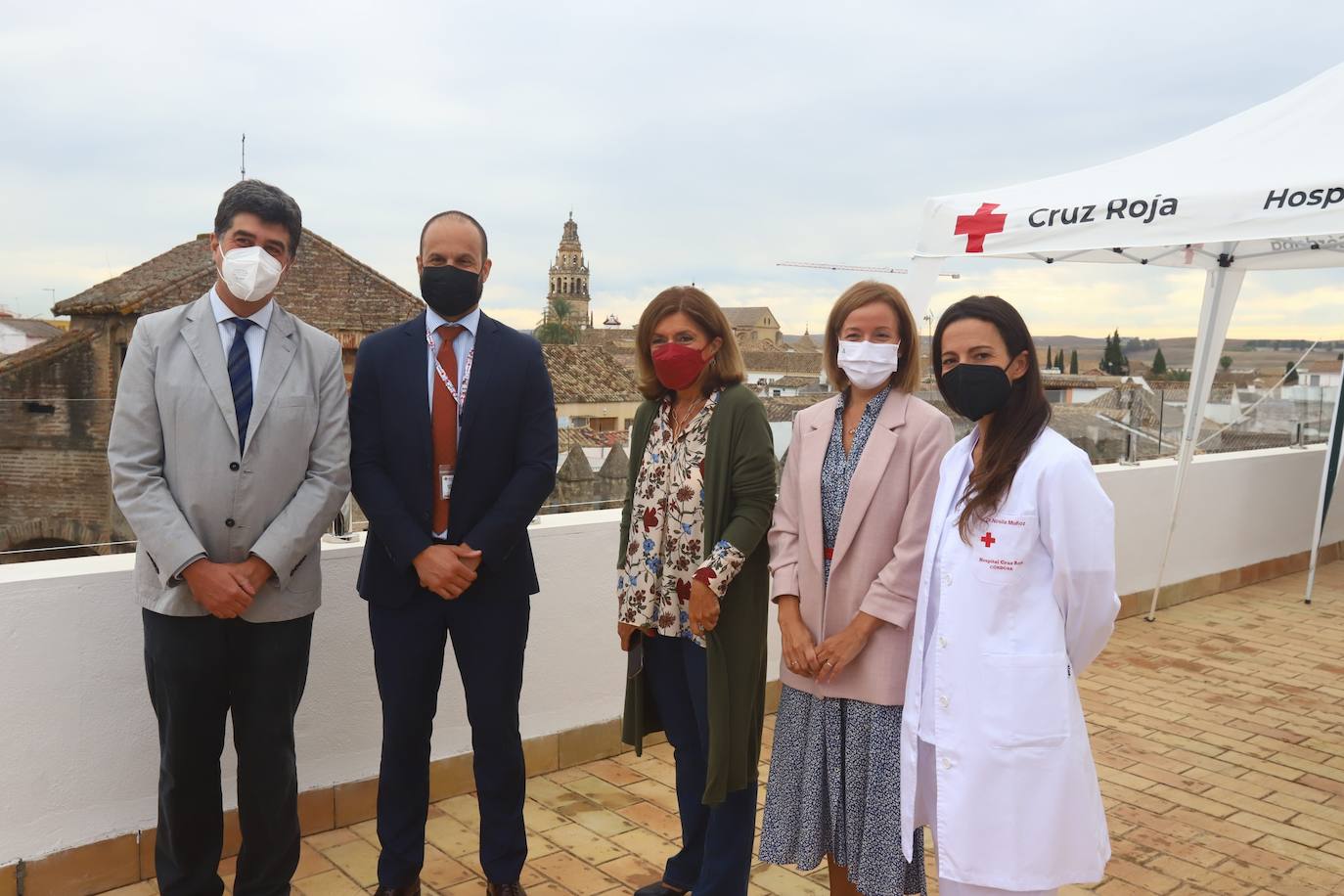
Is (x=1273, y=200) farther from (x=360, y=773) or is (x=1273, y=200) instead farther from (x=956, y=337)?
(x=360, y=773)

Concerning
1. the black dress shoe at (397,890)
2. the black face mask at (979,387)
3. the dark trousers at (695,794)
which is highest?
the black face mask at (979,387)

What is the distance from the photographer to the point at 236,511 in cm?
273

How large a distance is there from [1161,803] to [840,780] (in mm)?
2136

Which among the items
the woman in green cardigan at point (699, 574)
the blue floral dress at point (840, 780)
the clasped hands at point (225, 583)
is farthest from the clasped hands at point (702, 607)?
the clasped hands at point (225, 583)

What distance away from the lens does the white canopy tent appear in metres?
4.75

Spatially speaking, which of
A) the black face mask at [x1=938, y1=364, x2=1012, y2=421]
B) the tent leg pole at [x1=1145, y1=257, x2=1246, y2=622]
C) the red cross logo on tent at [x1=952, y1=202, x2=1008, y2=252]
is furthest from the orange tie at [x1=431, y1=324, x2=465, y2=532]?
the tent leg pole at [x1=1145, y1=257, x2=1246, y2=622]

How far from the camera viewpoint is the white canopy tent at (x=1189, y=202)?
187 inches

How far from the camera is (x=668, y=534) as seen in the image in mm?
3039

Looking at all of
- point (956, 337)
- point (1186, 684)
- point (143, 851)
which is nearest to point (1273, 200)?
point (1186, 684)

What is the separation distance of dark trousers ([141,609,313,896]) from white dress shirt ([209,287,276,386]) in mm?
684

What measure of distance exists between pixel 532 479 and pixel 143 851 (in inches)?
67.2

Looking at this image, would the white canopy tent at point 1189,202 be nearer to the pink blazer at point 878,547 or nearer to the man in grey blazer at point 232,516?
the pink blazer at point 878,547

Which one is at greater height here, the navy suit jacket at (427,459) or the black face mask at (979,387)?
the black face mask at (979,387)

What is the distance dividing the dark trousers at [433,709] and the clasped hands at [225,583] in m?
0.43
